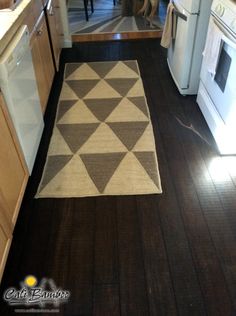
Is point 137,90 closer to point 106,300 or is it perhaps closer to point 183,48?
point 183,48

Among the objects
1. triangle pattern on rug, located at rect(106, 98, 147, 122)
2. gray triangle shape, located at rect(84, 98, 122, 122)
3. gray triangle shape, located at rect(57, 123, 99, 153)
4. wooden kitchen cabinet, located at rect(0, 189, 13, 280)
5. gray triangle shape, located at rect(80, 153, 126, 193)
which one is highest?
wooden kitchen cabinet, located at rect(0, 189, 13, 280)

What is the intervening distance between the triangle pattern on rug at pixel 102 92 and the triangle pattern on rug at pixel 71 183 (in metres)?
0.92

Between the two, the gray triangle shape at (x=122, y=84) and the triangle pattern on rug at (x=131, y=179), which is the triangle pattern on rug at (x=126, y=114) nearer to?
the gray triangle shape at (x=122, y=84)

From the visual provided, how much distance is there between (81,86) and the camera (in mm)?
2740

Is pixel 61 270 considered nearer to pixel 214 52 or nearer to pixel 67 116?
pixel 67 116

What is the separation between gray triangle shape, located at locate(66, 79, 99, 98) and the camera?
265 centimetres

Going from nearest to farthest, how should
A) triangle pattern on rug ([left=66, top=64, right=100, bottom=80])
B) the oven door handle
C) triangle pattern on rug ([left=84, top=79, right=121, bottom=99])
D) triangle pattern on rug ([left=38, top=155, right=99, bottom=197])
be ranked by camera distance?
the oven door handle
triangle pattern on rug ([left=38, top=155, right=99, bottom=197])
triangle pattern on rug ([left=84, top=79, right=121, bottom=99])
triangle pattern on rug ([left=66, top=64, right=100, bottom=80])

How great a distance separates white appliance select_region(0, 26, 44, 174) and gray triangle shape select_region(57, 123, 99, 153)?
28 centimetres

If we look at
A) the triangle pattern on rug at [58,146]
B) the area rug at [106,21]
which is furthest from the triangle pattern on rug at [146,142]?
the area rug at [106,21]

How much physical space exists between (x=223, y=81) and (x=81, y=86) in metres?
1.43

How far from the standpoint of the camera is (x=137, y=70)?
2.98 m

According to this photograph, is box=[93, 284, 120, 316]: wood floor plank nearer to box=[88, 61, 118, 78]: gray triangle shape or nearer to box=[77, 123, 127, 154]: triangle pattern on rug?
box=[77, 123, 127, 154]: triangle pattern on rug

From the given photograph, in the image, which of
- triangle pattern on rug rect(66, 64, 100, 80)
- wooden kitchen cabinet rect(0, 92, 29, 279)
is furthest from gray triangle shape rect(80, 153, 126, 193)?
triangle pattern on rug rect(66, 64, 100, 80)

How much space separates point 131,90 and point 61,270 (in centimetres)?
183
